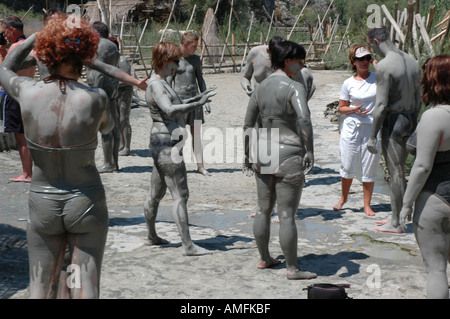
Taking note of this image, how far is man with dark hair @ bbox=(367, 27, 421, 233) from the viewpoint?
236 inches

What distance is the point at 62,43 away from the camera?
304 cm

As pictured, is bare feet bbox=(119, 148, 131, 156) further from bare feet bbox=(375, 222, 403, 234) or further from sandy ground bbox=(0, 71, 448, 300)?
bare feet bbox=(375, 222, 403, 234)

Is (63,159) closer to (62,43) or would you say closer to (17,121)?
(62,43)

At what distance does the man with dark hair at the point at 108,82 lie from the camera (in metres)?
7.97

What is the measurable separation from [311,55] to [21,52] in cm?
2508

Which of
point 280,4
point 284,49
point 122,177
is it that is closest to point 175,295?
point 284,49

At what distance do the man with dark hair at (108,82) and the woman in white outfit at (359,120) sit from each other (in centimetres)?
293

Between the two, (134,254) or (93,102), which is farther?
(134,254)

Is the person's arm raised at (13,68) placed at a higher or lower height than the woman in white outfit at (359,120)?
higher

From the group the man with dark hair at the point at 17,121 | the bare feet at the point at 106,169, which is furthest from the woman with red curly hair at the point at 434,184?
the bare feet at the point at 106,169

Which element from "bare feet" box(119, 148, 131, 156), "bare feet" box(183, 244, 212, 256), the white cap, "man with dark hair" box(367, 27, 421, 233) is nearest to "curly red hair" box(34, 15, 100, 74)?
"bare feet" box(183, 244, 212, 256)

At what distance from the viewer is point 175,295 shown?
175 inches

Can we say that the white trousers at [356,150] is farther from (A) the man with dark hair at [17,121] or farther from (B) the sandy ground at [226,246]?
(A) the man with dark hair at [17,121]
